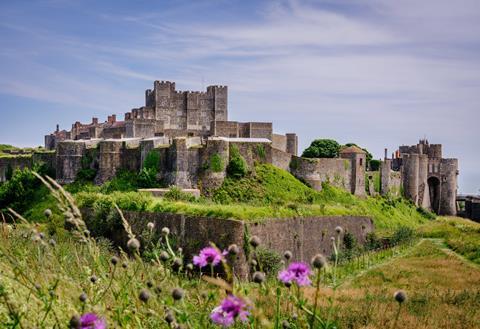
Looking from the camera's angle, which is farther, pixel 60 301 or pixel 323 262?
pixel 60 301

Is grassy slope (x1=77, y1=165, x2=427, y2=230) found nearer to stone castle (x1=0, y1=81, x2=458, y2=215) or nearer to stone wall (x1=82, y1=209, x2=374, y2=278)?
stone wall (x1=82, y1=209, x2=374, y2=278)

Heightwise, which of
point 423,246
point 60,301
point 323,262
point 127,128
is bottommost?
point 423,246

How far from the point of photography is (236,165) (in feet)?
102

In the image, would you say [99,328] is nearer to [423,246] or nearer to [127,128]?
[423,246]

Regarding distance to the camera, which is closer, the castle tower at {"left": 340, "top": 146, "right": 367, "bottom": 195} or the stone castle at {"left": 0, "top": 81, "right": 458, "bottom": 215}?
the stone castle at {"left": 0, "top": 81, "right": 458, "bottom": 215}

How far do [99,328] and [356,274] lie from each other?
59.9 ft

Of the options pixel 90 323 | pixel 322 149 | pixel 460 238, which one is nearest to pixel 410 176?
pixel 322 149

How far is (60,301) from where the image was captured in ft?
16.3

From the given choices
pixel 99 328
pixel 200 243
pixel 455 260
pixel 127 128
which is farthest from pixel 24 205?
pixel 99 328

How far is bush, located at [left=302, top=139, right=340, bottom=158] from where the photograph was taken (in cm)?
5872

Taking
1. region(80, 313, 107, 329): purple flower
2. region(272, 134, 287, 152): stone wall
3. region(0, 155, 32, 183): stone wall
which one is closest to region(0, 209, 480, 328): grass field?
region(80, 313, 107, 329): purple flower

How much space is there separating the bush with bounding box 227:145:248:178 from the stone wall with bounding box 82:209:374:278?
20.1 ft

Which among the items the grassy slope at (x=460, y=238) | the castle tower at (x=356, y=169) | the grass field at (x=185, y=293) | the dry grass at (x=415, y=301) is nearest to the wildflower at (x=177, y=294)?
the grass field at (x=185, y=293)

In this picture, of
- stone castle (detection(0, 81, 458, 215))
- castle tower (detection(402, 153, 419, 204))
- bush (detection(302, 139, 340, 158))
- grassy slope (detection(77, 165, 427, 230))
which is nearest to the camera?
grassy slope (detection(77, 165, 427, 230))
